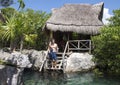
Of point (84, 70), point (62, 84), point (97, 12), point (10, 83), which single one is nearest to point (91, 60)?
point (84, 70)

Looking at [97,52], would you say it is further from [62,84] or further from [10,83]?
[10,83]

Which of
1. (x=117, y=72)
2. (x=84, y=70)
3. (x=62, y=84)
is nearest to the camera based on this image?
(x=62, y=84)

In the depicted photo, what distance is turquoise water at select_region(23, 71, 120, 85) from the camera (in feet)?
47.3

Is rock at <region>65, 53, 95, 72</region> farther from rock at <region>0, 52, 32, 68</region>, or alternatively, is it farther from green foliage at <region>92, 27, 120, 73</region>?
rock at <region>0, 52, 32, 68</region>

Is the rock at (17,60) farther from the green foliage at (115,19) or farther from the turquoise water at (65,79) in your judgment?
the green foliage at (115,19)

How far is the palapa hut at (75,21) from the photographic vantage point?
19969 millimetres

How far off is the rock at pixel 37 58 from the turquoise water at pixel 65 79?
63cm

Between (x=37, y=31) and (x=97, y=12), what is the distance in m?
6.00

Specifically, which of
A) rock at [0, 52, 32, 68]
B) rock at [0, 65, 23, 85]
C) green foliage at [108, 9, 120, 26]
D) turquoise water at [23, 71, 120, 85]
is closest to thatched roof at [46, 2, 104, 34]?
green foliage at [108, 9, 120, 26]

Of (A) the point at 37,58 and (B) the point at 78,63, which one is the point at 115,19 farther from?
(A) the point at 37,58

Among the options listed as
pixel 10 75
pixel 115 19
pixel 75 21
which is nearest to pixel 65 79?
pixel 115 19

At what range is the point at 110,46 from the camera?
617 inches

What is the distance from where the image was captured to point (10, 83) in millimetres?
10586

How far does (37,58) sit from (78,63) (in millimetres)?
2718
